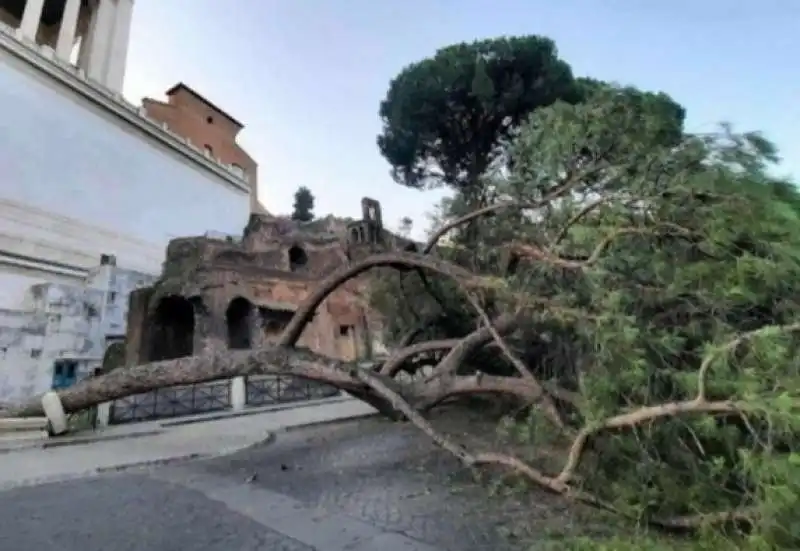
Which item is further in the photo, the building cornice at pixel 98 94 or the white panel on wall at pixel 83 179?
the building cornice at pixel 98 94

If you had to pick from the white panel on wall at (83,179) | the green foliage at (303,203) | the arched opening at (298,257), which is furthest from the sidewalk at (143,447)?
the green foliage at (303,203)

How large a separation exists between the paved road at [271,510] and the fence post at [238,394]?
4873mm

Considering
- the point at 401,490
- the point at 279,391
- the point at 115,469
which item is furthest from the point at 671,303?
the point at 279,391

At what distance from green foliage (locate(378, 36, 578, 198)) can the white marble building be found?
33.0 ft

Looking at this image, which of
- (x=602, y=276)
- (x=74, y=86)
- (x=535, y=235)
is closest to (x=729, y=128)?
(x=602, y=276)

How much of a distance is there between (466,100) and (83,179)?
547 inches

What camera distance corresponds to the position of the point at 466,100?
1698 cm

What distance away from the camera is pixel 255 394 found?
35.6 ft

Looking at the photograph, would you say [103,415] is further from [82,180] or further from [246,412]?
[82,180]

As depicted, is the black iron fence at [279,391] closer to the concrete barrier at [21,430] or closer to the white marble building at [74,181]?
the white marble building at [74,181]

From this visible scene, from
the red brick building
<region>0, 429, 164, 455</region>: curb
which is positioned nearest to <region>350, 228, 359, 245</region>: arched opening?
the red brick building

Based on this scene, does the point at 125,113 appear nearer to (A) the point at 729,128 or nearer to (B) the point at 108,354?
(B) the point at 108,354

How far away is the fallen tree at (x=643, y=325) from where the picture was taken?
2.57 m

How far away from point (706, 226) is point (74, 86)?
68.4 ft
